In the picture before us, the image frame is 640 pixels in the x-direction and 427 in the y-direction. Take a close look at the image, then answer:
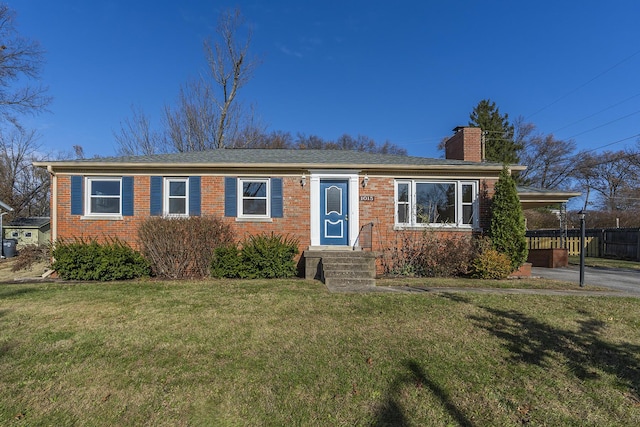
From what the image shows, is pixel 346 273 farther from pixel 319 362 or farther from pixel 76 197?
pixel 76 197

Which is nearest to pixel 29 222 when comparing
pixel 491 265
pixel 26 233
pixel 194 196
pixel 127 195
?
pixel 26 233

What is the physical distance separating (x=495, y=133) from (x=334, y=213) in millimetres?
28121

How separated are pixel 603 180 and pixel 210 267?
138 ft

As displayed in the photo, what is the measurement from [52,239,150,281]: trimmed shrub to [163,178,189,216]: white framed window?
195 centimetres

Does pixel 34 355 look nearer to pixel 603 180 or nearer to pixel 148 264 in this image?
pixel 148 264

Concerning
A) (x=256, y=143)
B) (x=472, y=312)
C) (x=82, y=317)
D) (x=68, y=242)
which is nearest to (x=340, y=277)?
(x=472, y=312)

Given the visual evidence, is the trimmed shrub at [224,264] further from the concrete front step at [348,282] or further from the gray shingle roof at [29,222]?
the gray shingle roof at [29,222]

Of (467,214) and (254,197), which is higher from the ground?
(254,197)

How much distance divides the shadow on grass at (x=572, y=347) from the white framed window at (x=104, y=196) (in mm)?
10301

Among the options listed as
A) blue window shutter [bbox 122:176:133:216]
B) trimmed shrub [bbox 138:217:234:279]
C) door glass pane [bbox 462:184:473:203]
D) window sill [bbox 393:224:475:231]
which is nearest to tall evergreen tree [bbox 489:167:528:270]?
window sill [bbox 393:224:475:231]

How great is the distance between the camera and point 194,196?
35.2 feet

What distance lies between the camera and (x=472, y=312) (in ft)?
18.8

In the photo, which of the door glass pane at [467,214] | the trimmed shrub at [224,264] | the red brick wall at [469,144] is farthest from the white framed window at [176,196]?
the red brick wall at [469,144]

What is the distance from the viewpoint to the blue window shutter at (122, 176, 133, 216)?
34.8 ft
